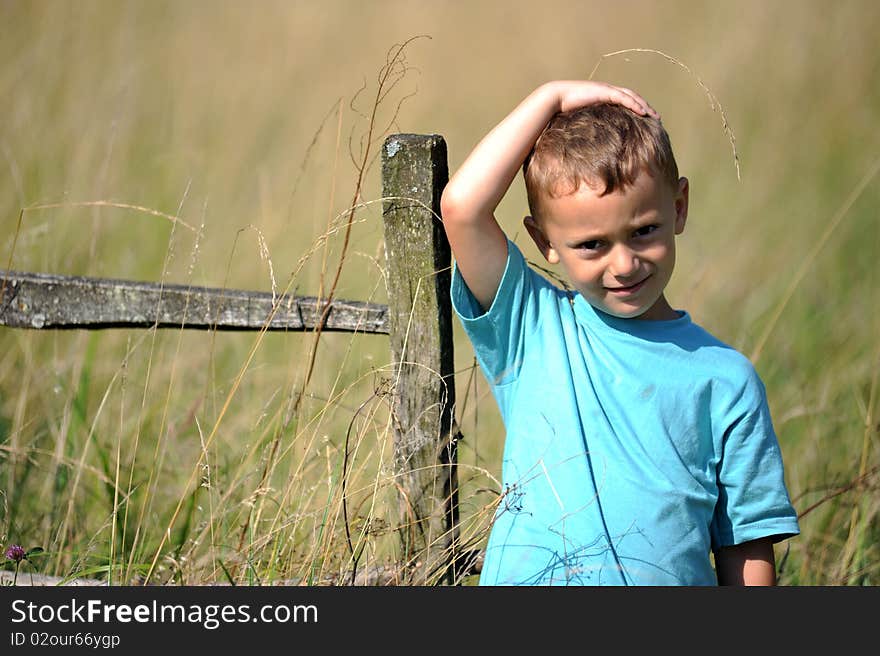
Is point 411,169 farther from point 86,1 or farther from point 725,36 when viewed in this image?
point 725,36

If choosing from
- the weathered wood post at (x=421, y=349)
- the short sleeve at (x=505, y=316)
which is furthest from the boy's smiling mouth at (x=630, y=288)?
the weathered wood post at (x=421, y=349)

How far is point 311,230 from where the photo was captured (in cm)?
616

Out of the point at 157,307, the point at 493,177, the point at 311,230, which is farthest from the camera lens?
the point at 311,230

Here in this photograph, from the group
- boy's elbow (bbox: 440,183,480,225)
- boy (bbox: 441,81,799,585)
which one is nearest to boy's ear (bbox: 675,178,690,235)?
boy (bbox: 441,81,799,585)

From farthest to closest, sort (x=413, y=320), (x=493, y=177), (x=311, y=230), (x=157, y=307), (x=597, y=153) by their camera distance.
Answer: (x=311, y=230)
(x=157, y=307)
(x=413, y=320)
(x=493, y=177)
(x=597, y=153)

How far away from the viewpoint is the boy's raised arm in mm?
2180

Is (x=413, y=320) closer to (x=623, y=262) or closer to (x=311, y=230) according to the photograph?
(x=623, y=262)

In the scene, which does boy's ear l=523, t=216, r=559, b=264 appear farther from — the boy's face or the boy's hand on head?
the boy's hand on head

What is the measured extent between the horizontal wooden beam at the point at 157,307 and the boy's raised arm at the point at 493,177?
16.6 inches

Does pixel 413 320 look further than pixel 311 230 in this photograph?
No

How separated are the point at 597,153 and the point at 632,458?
66 cm

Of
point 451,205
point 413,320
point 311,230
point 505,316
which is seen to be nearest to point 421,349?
point 413,320

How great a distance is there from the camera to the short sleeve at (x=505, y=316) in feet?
7.30

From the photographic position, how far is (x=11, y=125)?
568cm
